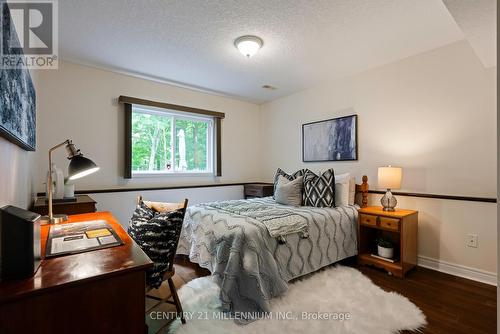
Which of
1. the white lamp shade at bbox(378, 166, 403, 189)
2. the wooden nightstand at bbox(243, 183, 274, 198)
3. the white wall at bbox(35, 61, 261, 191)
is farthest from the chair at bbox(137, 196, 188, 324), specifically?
the wooden nightstand at bbox(243, 183, 274, 198)

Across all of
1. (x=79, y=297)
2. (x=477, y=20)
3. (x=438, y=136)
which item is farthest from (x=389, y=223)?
(x=79, y=297)

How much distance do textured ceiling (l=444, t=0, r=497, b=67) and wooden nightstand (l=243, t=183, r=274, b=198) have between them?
3.16m

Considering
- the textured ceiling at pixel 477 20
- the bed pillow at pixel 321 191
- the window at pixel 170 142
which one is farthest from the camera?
the window at pixel 170 142

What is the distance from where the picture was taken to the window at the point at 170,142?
3695 mm

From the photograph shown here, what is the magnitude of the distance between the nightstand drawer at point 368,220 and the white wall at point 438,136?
0.52 metres

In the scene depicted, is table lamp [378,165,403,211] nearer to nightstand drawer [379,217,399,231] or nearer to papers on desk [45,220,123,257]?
nightstand drawer [379,217,399,231]

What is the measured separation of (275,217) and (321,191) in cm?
91

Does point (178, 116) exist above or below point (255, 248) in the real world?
above

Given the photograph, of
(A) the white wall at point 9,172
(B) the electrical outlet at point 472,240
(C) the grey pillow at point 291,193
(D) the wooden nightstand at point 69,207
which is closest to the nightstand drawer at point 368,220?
(C) the grey pillow at point 291,193

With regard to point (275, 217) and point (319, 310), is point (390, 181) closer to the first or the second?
point (275, 217)

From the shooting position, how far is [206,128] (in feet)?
14.6

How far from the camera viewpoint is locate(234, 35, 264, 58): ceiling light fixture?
2.49m

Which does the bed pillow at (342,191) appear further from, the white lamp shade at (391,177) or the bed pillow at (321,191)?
the white lamp shade at (391,177)

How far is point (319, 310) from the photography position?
77.1 inches
